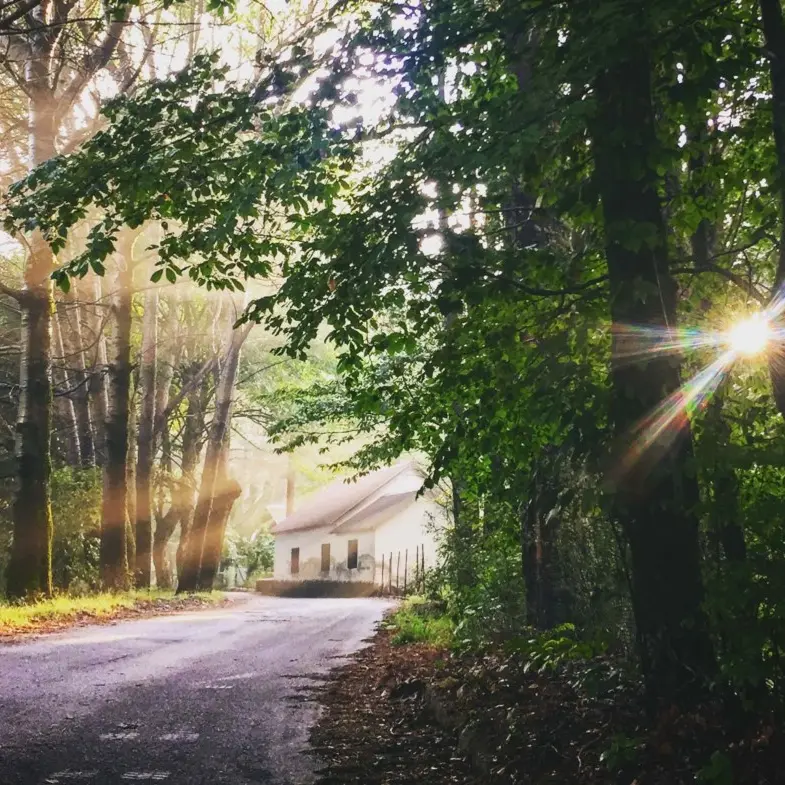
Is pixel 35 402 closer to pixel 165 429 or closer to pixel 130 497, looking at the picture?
pixel 130 497

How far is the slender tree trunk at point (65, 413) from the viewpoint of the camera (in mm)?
24892

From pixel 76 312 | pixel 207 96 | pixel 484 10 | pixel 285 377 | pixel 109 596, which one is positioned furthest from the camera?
pixel 285 377

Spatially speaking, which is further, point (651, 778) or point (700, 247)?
point (700, 247)

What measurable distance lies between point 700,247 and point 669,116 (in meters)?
1.10

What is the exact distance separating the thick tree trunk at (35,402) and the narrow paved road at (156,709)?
2.14 m

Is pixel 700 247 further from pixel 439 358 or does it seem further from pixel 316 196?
pixel 316 196

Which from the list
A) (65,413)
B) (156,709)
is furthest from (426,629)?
(65,413)

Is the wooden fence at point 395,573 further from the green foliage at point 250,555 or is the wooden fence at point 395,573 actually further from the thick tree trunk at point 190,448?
the green foliage at point 250,555

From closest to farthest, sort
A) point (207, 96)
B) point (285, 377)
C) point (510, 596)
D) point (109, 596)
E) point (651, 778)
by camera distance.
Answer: point (651, 778) < point (207, 96) < point (510, 596) < point (109, 596) < point (285, 377)

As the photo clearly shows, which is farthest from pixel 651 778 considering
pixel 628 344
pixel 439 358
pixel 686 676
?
pixel 439 358

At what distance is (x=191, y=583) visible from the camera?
2762 centimetres

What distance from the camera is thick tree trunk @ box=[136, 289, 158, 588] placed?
23844 mm

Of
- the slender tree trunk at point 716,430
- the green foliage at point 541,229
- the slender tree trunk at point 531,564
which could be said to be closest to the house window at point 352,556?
the slender tree trunk at point 531,564

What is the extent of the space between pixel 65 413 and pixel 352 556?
22.7m
